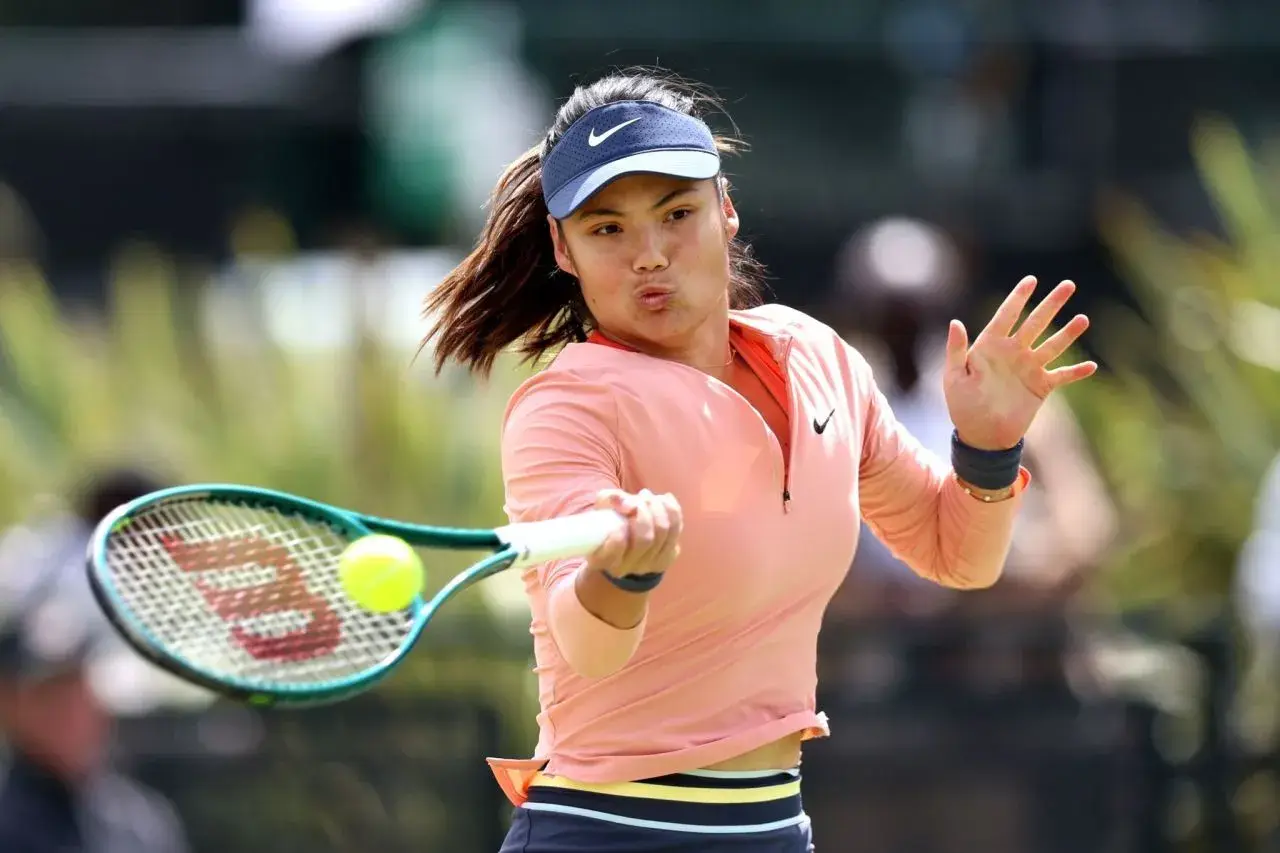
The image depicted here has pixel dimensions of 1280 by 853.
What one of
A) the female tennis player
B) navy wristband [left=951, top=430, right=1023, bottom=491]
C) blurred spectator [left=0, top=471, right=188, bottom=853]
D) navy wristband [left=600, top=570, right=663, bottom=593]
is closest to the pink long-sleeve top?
the female tennis player

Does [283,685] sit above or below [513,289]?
below

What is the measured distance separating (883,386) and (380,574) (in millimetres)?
3574

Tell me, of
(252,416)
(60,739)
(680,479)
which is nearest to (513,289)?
(680,479)

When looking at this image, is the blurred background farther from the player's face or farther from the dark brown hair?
the player's face

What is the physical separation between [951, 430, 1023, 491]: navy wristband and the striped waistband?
1.85ft

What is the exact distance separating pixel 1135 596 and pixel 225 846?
2879 mm

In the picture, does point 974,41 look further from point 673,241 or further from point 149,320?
point 673,241

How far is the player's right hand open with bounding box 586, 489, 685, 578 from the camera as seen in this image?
114 inches

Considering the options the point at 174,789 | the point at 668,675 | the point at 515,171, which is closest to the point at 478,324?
the point at 515,171

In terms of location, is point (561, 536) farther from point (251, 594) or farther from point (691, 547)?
point (251, 594)

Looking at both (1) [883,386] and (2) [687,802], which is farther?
(1) [883,386]

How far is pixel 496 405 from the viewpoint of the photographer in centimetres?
780

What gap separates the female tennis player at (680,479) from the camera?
10.5ft

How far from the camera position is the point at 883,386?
6.44 meters
